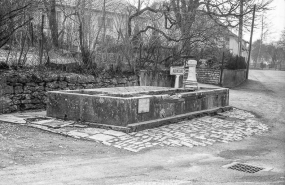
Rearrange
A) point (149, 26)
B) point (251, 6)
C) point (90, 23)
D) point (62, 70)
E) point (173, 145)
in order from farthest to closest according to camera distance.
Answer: point (251, 6), point (149, 26), point (90, 23), point (62, 70), point (173, 145)

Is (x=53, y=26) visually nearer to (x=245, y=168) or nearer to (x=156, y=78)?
(x=156, y=78)

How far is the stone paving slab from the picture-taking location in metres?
7.32

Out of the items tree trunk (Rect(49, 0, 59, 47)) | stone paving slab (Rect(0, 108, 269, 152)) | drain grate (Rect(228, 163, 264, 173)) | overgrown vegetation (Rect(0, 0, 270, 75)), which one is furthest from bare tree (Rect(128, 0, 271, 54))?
drain grate (Rect(228, 163, 264, 173))

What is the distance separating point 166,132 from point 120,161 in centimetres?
258

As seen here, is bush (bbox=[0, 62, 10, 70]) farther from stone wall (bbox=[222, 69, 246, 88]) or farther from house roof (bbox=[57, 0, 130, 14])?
stone wall (bbox=[222, 69, 246, 88])

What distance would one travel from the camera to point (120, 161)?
19.5 feet

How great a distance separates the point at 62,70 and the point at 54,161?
6.75 m

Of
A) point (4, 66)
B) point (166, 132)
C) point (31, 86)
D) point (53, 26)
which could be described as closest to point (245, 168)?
point (166, 132)

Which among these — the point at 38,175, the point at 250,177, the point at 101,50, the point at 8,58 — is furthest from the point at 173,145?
the point at 101,50

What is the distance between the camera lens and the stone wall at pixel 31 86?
985 centimetres

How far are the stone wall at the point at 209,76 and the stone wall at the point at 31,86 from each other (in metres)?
10.6

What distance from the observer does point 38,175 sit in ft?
16.4

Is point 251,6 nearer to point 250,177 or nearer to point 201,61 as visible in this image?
point 201,61

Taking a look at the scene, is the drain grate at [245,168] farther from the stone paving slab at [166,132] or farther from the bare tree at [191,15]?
the bare tree at [191,15]
